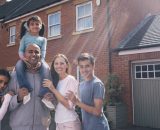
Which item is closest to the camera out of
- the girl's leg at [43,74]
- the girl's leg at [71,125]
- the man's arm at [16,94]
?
the man's arm at [16,94]

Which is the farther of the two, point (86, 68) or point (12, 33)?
point (12, 33)

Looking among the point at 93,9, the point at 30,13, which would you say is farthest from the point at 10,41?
the point at 93,9

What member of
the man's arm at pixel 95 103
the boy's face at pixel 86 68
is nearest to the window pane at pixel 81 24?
the boy's face at pixel 86 68

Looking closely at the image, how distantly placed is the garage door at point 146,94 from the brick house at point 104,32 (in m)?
0.08

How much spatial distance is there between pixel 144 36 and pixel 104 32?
1793 millimetres

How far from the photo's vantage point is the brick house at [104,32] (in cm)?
1162

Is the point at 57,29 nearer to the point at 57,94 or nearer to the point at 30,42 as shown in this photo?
the point at 30,42

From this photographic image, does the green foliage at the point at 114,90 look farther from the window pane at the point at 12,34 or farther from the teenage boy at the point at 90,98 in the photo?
the window pane at the point at 12,34

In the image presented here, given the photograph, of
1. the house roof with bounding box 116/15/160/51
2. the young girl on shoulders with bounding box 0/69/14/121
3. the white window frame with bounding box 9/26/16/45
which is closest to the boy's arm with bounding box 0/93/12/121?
the young girl on shoulders with bounding box 0/69/14/121

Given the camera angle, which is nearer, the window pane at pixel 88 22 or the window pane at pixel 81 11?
the window pane at pixel 88 22

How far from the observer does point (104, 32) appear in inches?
510

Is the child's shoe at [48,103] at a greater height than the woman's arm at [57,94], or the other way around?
the woman's arm at [57,94]

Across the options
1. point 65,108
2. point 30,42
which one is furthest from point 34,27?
point 65,108

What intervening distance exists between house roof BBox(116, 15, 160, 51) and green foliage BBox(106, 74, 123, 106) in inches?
49.0
